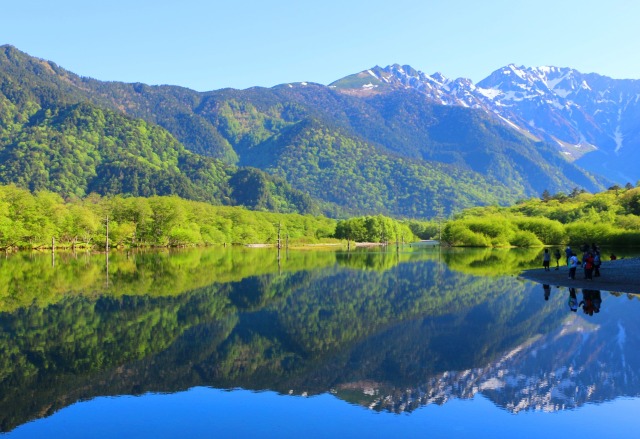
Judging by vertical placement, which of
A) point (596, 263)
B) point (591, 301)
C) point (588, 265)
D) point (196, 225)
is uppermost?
point (588, 265)

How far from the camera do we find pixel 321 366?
64.1 ft

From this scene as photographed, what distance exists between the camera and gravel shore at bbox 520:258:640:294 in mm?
38250

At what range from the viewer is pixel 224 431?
45.0 feet

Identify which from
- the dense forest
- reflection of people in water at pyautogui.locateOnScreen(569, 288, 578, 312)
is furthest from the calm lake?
the dense forest

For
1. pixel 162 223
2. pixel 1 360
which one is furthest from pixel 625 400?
pixel 162 223

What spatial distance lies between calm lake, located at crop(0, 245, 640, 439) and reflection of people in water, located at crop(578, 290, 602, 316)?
0.10 meters

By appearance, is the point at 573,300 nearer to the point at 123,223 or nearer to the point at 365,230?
the point at 123,223

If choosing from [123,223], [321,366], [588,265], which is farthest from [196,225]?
[321,366]

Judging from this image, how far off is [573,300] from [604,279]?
11324 millimetres

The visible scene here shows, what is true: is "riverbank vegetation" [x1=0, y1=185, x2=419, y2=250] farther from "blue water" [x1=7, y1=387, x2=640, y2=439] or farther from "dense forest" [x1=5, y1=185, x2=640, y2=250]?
"blue water" [x1=7, y1=387, x2=640, y2=439]

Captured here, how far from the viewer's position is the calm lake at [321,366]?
1423 centimetres

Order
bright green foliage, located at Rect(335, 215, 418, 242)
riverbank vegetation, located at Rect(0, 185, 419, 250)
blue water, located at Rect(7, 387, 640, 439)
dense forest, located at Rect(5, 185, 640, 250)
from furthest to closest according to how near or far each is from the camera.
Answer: bright green foliage, located at Rect(335, 215, 418, 242) < dense forest, located at Rect(5, 185, 640, 250) < riverbank vegetation, located at Rect(0, 185, 419, 250) < blue water, located at Rect(7, 387, 640, 439)

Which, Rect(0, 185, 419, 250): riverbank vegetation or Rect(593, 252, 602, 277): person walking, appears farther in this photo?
Rect(0, 185, 419, 250): riverbank vegetation

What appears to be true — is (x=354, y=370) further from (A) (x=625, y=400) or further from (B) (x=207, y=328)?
(B) (x=207, y=328)
